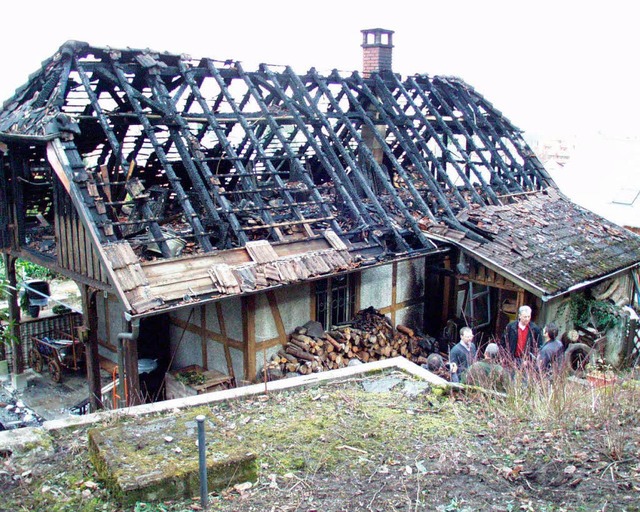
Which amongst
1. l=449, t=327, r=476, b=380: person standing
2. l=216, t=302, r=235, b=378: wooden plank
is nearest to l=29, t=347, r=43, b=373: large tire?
l=216, t=302, r=235, b=378: wooden plank

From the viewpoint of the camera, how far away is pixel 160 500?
182 inches

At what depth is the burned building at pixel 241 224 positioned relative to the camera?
9125mm

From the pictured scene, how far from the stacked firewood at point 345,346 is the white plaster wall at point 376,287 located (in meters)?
0.23

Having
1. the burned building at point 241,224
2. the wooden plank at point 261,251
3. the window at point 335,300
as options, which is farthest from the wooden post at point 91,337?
the window at point 335,300

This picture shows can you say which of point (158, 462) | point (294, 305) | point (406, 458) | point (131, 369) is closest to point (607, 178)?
point (294, 305)

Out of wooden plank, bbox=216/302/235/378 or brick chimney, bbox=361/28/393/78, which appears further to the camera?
brick chimney, bbox=361/28/393/78

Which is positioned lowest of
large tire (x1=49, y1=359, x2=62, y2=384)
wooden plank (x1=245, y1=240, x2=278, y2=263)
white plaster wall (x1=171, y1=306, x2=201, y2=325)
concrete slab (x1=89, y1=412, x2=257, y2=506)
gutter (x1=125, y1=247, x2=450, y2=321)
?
large tire (x1=49, y1=359, x2=62, y2=384)

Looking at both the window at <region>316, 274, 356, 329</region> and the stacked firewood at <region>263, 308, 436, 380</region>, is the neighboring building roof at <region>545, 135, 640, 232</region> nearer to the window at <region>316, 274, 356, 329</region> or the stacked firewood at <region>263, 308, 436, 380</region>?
the stacked firewood at <region>263, 308, 436, 380</region>

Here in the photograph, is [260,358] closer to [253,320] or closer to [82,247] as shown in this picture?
[253,320]

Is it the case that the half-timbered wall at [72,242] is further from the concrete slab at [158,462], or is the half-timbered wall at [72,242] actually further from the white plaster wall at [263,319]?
the concrete slab at [158,462]

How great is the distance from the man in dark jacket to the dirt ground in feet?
6.28

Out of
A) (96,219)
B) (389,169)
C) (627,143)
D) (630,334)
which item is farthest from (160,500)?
(627,143)

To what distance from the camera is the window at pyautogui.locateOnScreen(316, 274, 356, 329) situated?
37.0ft

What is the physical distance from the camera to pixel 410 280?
1278 centimetres
